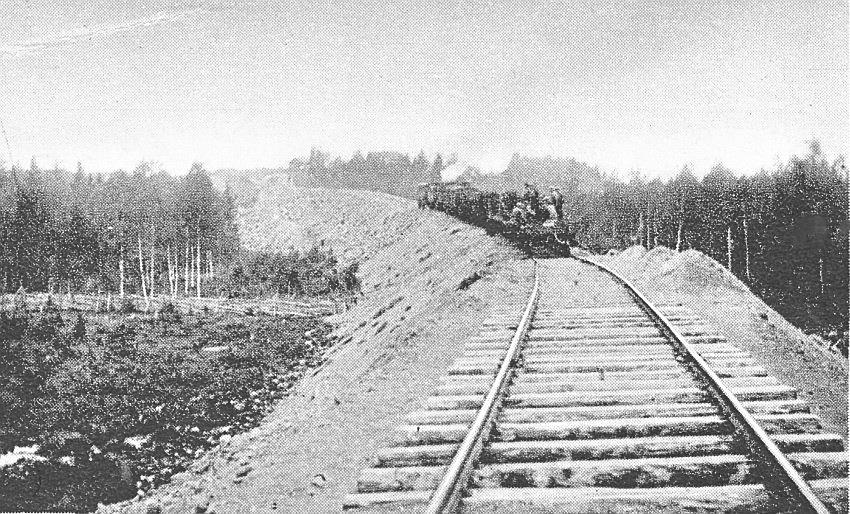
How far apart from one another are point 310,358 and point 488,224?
9.38m

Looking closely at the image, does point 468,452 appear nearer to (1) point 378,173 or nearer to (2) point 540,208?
(2) point 540,208

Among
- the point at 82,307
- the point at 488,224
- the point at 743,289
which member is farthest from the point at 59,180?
the point at 743,289

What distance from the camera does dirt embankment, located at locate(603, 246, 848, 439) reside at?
611 centimetres

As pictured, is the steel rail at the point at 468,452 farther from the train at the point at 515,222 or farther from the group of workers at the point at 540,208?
the group of workers at the point at 540,208

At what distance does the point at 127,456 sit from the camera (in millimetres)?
11430

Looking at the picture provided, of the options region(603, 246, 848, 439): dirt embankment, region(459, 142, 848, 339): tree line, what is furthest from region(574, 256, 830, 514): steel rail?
region(459, 142, 848, 339): tree line

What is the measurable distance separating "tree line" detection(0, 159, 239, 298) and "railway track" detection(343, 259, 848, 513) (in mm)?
39199

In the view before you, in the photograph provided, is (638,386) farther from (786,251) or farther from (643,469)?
(786,251)

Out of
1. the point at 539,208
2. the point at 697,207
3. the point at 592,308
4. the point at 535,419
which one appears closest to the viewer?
the point at 535,419

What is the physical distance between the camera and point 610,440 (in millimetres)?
4309

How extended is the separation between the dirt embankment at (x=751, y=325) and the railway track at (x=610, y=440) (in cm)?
65

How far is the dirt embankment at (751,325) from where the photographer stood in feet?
20.1

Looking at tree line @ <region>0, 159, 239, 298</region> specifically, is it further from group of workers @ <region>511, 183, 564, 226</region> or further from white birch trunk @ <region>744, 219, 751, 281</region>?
white birch trunk @ <region>744, 219, 751, 281</region>

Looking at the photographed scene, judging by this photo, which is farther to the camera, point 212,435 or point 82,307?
point 82,307
